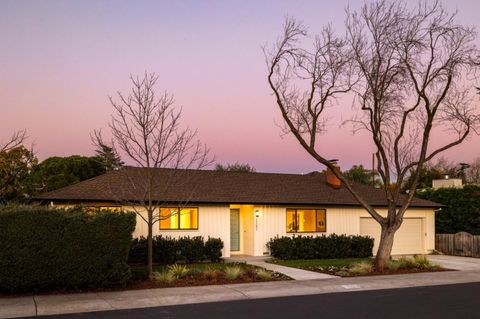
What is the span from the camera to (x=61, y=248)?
14.9 metres

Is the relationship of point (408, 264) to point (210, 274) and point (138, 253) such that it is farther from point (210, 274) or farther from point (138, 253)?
point (138, 253)

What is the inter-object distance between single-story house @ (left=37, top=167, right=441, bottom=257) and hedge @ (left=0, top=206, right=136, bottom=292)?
266 inches

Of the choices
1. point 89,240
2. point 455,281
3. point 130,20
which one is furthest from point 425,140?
point 89,240

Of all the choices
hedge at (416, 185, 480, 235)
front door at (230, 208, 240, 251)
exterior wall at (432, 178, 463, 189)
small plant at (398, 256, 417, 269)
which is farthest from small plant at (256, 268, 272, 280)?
exterior wall at (432, 178, 463, 189)

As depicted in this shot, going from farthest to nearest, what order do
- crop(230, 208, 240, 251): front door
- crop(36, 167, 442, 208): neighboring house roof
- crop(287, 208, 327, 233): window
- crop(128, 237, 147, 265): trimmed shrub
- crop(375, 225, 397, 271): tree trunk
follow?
crop(230, 208, 240, 251): front door, crop(287, 208, 327, 233): window, crop(36, 167, 442, 208): neighboring house roof, crop(128, 237, 147, 265): trimmed shrub, crop(375, 225, 397, 271): tree trunk

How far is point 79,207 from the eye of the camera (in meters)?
16.4

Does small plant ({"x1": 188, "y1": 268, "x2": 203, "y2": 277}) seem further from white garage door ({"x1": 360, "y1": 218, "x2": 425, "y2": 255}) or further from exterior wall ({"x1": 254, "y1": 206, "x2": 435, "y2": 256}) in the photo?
white garage door ({"x1": 360, "y1": 218, "x2": 425, "y2": 255})

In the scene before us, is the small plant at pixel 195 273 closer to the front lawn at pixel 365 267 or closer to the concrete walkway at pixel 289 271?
the concrete walkway at pixel 289 271

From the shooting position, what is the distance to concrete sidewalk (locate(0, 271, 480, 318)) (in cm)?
1318

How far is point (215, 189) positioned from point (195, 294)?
11613mm


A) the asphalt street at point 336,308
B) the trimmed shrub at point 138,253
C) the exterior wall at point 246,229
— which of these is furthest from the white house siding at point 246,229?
the asphalt street at point 336,308

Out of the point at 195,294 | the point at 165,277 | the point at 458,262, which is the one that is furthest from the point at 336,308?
the point at 458,262

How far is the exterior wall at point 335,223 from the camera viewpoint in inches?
1029

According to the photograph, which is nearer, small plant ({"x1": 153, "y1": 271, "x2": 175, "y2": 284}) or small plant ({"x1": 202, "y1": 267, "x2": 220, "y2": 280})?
small plant ({"x1": 153, "y1": 271, "x2": 175, "y2": 284})
